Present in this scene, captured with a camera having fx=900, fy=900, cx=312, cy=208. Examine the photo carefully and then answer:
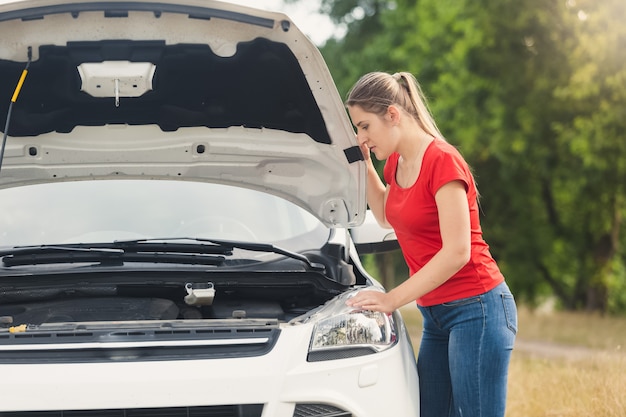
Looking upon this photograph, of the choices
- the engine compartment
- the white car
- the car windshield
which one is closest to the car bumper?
the white car

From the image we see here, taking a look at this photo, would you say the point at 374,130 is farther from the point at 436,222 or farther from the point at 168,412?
the point at 168,412

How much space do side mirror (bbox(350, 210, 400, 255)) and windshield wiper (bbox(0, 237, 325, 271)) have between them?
0.41 m

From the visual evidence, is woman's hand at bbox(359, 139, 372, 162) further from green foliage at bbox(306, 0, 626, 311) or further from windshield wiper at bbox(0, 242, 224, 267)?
green foliage at bbox(306, 0, 626, 311)

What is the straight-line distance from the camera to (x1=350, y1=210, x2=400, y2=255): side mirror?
4289 millimetres

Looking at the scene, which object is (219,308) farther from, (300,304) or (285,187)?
(285,187)

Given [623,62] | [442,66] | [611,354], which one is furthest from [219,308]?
[442,66]

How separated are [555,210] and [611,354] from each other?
57.4 ft

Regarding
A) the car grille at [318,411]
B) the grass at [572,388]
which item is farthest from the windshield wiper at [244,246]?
the grass at [572,388]

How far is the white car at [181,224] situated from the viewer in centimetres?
309

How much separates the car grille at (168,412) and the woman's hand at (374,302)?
0.60 meters

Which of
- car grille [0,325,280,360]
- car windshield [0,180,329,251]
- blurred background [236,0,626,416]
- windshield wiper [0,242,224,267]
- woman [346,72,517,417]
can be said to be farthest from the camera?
blurred background [236,0,626,416]

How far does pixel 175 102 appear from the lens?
4074mm

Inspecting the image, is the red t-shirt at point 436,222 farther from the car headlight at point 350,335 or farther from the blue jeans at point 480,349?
the car headlight at point 350,335

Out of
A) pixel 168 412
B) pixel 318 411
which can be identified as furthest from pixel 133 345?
pixel 318 411
